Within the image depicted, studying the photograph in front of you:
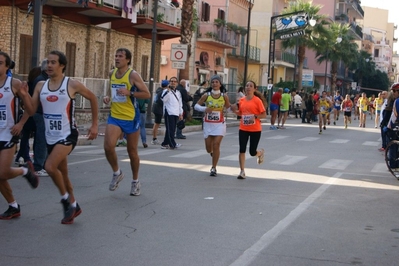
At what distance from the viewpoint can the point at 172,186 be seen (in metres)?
11.7

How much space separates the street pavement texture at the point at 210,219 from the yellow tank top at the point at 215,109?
3.38 ft

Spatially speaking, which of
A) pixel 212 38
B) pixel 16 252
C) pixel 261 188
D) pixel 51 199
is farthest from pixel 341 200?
pixel 212 38

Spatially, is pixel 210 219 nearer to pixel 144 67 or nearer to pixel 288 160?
pixel 288 160

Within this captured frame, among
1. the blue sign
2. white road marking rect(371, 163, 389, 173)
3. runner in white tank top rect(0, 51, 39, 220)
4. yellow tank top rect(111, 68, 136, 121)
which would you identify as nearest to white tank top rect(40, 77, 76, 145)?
runner in white tank top rect(0, 51, 39, 220)

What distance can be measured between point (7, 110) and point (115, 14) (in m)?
23.2

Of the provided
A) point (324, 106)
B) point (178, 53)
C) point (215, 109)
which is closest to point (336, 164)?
point (215, 109)

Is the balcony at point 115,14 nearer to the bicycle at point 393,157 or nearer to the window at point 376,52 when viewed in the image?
the bicycle at point 393,157

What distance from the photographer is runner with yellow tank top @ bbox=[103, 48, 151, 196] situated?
32.8 feet

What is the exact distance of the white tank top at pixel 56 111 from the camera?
319 inches

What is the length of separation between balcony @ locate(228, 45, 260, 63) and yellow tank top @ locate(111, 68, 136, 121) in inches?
1822

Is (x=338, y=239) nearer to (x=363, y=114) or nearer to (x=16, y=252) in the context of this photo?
(x=16, y=252)

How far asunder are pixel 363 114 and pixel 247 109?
27085 mm

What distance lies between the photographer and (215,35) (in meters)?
49.0

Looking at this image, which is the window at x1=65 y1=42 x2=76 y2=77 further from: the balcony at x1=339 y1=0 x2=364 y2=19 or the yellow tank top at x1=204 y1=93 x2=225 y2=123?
the balcony at x1=339 y1=0 x2=364 y2=19
